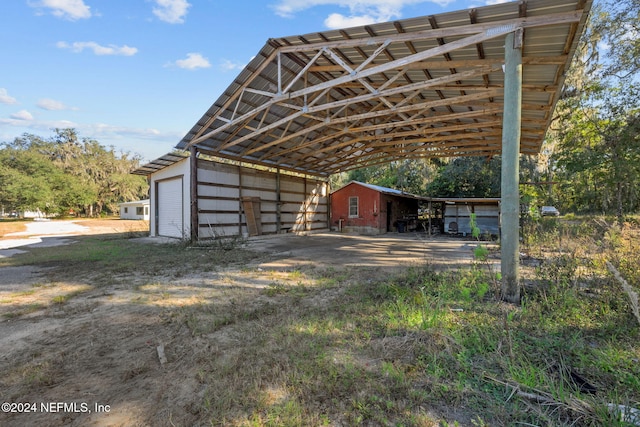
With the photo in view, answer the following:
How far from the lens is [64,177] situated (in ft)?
105

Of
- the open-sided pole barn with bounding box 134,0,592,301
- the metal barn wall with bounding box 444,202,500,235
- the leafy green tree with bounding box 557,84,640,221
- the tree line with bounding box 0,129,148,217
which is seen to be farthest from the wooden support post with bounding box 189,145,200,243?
the tree line with bounding box 0,129,148,217

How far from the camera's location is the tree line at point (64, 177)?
28.4 metres

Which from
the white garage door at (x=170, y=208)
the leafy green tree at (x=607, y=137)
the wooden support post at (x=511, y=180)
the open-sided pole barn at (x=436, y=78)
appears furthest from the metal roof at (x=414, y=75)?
the leafy green tree at (x=607, y=137)

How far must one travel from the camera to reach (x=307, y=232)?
17062mm

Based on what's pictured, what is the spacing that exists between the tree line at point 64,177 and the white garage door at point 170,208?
25.8 metres

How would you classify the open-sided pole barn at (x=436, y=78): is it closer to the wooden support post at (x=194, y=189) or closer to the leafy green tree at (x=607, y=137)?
the wooden support post at (x=194, y=189)

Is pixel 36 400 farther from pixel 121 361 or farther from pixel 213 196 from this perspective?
pixel 213 196

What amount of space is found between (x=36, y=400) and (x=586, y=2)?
8370mm

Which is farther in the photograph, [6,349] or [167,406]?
[6,349]

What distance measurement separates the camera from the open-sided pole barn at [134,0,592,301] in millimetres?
4641

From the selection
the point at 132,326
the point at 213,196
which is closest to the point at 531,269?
the point at 132,326

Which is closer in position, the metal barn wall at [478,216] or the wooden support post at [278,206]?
the metal barn wall at [478,216]

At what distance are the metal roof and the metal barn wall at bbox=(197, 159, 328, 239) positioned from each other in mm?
961

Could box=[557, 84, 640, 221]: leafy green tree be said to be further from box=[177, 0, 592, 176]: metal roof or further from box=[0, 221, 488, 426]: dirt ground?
box=[0, 221, 488, 426]: dirt ground
